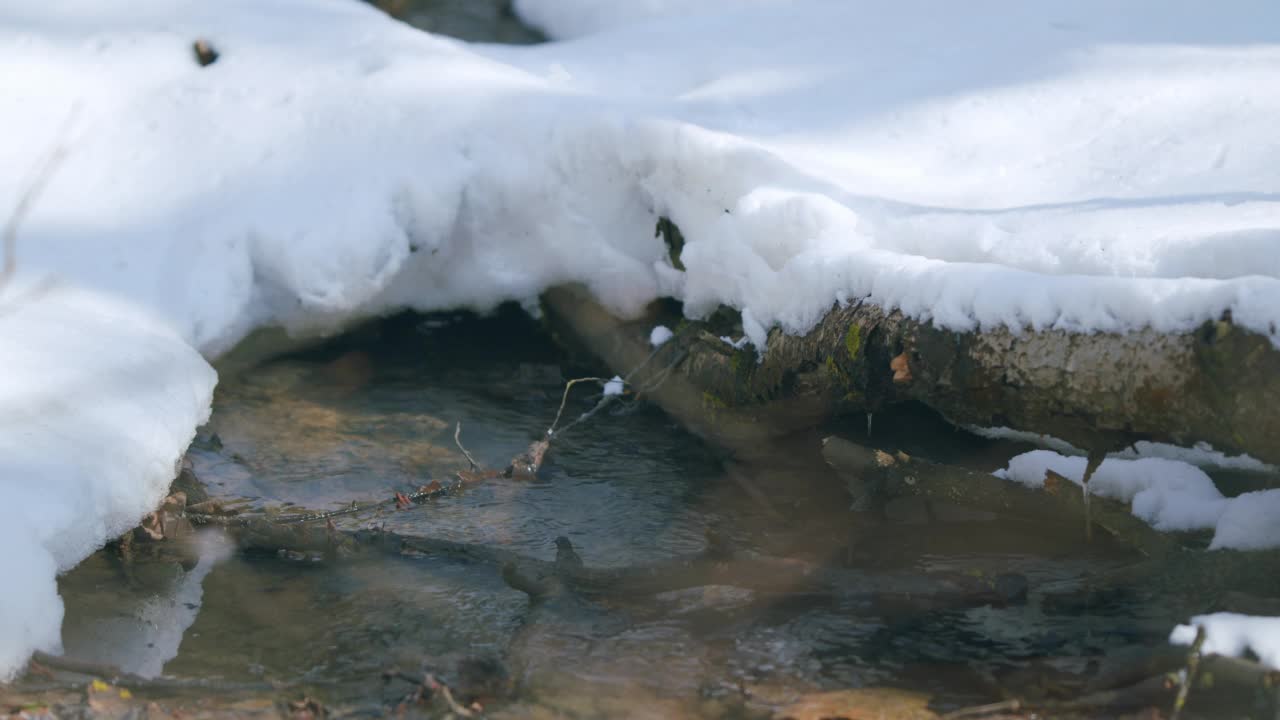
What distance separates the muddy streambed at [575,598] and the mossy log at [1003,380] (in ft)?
1.16

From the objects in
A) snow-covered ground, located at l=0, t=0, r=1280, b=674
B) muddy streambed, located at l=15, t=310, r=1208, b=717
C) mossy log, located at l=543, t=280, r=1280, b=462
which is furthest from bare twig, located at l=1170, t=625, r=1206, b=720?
snow-covered ground, located at l=0, t=0, r=1280, b=674

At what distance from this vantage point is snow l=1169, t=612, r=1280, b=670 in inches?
92.3

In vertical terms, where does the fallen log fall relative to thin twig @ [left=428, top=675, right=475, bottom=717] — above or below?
above

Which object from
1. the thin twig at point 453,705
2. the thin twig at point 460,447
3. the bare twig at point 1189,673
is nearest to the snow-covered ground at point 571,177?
the thin twig at point 460,447

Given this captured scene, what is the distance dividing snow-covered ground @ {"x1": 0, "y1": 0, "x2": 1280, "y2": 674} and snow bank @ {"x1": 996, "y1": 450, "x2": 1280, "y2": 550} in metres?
0.65

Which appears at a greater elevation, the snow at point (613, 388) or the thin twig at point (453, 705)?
the thin twig at point (453, 705)

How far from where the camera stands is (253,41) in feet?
18.0

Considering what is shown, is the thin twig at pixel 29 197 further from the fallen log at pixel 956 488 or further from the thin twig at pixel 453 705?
the fallen log at pixel 956 488

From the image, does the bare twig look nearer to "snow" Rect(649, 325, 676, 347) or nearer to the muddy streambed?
the muddy streambed

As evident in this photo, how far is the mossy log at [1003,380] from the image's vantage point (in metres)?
2.61

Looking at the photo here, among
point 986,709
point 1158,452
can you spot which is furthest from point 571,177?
point 986,709

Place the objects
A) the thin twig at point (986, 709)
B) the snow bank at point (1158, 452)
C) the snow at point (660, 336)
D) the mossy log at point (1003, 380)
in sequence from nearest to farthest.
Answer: the thin twig at point (986, 709)
the mossy log at point (1003, 380)
the snow bank at point (1158, 452)
the snow at point (660, 336)

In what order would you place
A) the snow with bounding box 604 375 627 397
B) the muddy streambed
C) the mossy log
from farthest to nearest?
the snow with bounding box 604 375 627 397 < the muddy streambed < the mossy log

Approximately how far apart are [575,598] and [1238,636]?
173 cm
